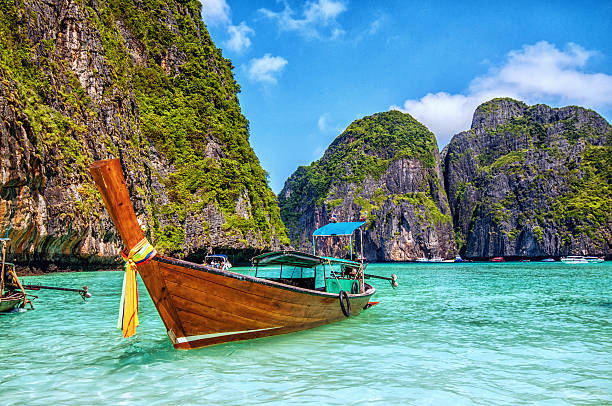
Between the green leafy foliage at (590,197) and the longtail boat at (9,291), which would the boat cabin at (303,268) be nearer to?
the longtail boat at (9,291)

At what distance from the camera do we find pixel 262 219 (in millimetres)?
58594

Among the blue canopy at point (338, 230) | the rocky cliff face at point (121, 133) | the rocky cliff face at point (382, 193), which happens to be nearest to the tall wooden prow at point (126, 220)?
the blue canopy at point (338, 230)

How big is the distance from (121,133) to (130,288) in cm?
4400

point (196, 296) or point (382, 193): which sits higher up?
point (382, 193)

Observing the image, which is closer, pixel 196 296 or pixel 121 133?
pixel 196 296

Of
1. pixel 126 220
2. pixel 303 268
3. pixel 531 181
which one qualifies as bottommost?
pixel 303 268

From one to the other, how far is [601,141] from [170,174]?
12950 centimetres

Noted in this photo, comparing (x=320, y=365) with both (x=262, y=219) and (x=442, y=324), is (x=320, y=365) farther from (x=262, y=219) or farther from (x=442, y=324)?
(x=262, y=219)

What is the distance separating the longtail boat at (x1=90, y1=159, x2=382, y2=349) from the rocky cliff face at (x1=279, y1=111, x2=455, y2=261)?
339 feet

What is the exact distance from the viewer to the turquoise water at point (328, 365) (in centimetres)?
587

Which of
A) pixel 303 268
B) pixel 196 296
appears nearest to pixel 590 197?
pixel 303 268

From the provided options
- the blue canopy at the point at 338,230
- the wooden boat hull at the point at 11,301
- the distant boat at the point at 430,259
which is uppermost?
the blue canopy at the point at 338,230

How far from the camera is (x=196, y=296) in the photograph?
24.6ft

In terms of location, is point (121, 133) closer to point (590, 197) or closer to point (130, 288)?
point (130, 288)
